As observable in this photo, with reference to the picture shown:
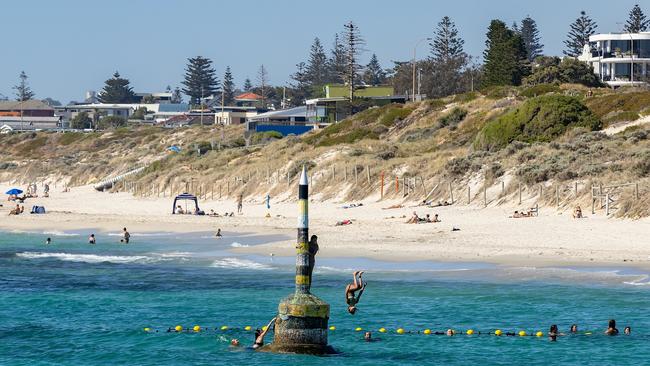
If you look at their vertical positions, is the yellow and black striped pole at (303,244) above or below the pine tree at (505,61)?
below

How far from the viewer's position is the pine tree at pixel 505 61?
94.6 m

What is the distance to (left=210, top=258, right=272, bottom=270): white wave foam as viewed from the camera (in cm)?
3796

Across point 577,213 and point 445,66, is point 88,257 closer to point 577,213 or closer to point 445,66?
point 577,213

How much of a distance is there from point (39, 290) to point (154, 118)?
154 metres

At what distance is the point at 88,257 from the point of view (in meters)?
42.7

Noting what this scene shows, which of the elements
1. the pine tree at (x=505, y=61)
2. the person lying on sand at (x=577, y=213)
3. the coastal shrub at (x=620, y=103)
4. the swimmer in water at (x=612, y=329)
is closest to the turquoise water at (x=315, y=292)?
the swimmer in water at (x=612, y=329)

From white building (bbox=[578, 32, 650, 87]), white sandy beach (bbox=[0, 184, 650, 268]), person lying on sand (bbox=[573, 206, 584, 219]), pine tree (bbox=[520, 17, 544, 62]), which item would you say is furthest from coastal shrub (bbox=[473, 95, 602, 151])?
pine tree (bbox=[520, 17, 544, 62])

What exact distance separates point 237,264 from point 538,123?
1098 inches

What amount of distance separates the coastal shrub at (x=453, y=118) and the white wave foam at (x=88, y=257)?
38731mm

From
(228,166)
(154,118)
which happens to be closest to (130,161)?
(228,166)

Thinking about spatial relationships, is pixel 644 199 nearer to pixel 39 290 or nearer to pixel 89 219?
pixel 39 290

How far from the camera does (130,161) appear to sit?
101312 mm

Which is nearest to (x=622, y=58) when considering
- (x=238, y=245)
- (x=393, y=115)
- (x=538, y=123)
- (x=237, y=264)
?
(x=393, y=115)

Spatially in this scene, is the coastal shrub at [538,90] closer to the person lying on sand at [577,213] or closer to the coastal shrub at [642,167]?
the coastal shrub at [642,167]
